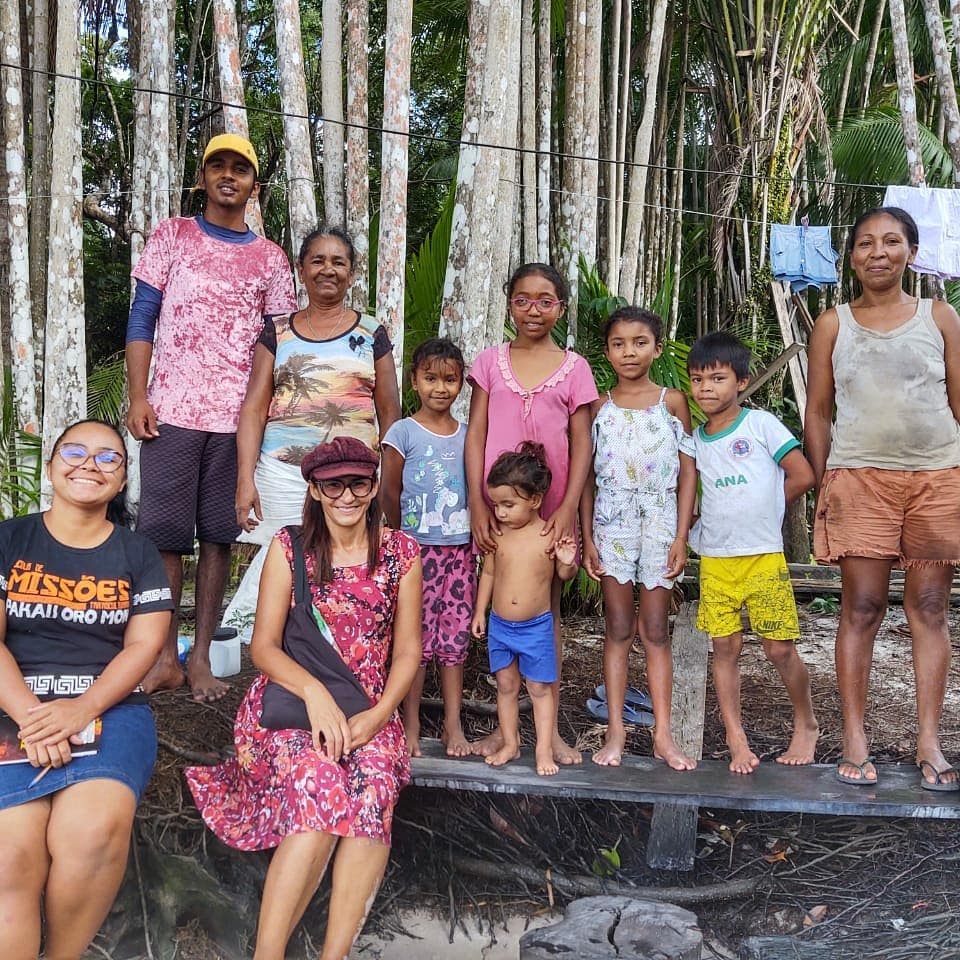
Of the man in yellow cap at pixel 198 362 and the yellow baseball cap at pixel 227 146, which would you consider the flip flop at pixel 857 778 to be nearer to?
the man in yellow cap at pixel 198 362

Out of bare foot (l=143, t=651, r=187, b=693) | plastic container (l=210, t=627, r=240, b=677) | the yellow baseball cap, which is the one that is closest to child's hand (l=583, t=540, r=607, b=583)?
bare foot (l=143, t=651, r=187, b=693)

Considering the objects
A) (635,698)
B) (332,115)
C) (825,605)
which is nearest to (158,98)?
(332,115)

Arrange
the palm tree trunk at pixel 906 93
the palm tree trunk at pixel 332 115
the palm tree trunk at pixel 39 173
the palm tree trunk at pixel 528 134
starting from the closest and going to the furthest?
the palm tree trunk at pixel 332 115 → the palm tree trunk at pixel 528 134 → the palm tree trunk at pixel 906 93 → the palm tree trunk at pixel 39 173

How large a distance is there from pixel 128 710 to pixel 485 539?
1212 mm

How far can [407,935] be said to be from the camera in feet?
10.2

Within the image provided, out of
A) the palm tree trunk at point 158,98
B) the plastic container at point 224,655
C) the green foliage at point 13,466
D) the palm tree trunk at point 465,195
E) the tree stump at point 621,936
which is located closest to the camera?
the tree stump at point 621,936

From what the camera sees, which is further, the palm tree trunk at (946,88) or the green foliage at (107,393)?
the green foliage at (107,393)

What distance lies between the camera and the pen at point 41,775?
7.37ft

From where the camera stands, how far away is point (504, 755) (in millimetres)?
3080

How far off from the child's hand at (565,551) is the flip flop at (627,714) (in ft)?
3.98

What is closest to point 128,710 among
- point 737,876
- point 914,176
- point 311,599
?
point 311,599

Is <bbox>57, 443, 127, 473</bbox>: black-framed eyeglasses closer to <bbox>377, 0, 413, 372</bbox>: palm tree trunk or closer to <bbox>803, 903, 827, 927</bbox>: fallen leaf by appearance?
<bbox>377, 0, 413, 372</bbox>: palm tree trunk

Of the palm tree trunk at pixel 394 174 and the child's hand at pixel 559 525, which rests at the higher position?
the palm tree trunk at pixel 394 174

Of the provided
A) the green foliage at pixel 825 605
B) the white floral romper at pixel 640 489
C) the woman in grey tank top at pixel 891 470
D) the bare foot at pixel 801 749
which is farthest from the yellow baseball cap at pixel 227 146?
the green foliage at pixel 825 605
